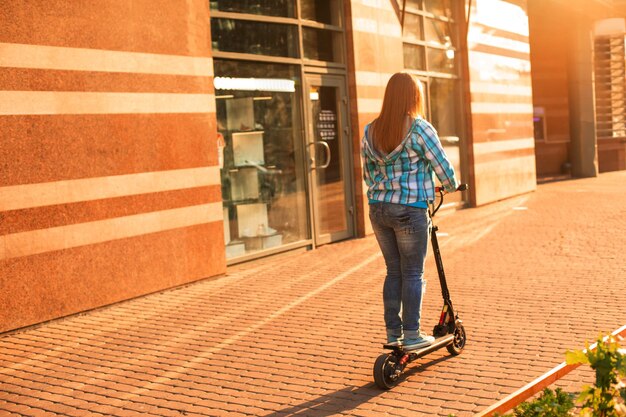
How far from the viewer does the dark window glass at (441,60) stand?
52.1 ft

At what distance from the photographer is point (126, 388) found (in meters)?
5.77

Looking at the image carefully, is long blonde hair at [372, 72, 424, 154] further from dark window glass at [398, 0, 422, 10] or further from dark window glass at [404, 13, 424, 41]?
dark window glass at [398, 0, 422, 10]

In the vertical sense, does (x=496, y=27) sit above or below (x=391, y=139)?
above

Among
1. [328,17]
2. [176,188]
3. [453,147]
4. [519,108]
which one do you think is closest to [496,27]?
[519,108]

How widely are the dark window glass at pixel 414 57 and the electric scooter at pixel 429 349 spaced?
928 cm

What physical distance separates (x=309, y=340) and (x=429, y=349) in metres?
1.43

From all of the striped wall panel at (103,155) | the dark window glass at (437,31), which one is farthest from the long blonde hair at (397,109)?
the dark window glass at (437,31)

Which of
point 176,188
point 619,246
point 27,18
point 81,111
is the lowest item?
point 619,246

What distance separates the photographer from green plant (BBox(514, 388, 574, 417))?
136 inches

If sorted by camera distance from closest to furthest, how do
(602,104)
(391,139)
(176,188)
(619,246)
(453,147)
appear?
(391,139) → (176,188) → (619,246) → (453,147) → (602,104)

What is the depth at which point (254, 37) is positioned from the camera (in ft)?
35.6

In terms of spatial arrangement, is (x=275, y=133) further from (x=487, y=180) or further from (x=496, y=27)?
(x=496, y=27)

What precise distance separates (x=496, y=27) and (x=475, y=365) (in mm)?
13759

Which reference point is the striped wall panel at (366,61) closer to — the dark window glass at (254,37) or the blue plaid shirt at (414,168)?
the dark window glass at (254,37)
